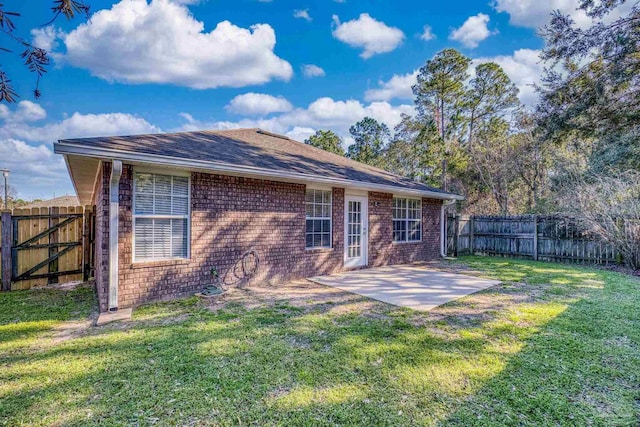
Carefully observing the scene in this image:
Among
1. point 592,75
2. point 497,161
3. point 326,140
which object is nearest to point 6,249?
point 592,75

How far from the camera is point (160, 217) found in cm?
548

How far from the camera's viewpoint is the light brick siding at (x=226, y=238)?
5.12 metres

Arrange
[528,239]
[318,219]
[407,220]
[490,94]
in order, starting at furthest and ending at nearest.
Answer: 1. [490,94]
2. [528,239]
3. [407,220]
4. [318,219]

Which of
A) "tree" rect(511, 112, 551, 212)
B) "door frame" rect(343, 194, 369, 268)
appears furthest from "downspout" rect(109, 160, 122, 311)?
"tree" rect(511, 112, 551, 212)

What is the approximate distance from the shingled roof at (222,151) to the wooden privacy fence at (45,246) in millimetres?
3064

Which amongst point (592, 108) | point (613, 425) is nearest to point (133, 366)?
point (613, 425)

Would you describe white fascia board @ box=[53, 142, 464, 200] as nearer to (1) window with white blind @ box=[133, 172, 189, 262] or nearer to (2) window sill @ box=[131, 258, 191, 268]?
(1) window with white blind @ box=[133, 172, 189, 262]

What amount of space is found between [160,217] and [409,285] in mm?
5281

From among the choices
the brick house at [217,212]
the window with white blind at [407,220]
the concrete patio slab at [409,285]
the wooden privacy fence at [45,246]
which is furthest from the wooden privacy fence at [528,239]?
the wooden privacy fence at [45,246]

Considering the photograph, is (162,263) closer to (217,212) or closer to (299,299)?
(217,212)

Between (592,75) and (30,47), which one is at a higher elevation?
(592,75)

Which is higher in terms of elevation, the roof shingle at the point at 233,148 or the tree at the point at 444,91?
the tree at the point at 444,91

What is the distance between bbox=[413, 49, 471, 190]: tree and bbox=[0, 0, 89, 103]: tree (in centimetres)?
1681

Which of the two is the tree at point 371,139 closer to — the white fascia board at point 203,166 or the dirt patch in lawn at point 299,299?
the white fascia board at point 203,166
